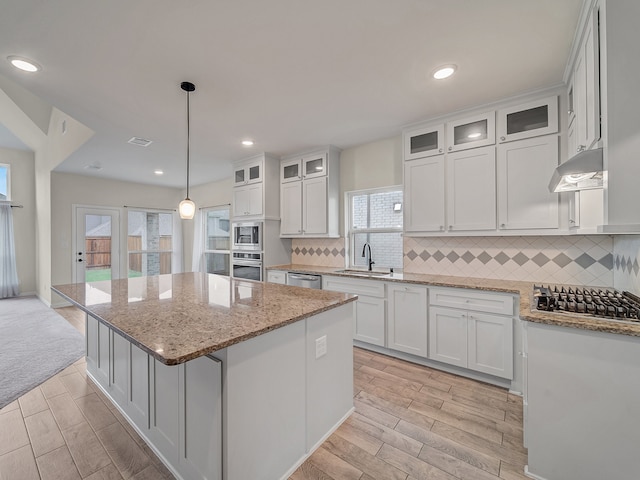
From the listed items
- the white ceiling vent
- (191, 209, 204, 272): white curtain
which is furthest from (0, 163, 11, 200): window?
the white ceiling vent

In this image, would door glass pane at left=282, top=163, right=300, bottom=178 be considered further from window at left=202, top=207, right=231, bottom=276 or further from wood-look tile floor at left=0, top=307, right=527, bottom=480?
wood-look tile floor at left=0, top=307, right=527, bottom=480

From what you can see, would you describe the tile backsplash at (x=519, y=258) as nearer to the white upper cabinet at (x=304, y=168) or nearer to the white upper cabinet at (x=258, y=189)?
the white upper cabinet at (x=304, y=168)

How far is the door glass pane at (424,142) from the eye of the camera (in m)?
3.01

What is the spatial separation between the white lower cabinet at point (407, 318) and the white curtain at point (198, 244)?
4829 millimetres

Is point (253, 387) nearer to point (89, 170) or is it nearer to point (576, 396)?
point (576, 396)

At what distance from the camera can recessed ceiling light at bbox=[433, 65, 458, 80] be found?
2.12 m

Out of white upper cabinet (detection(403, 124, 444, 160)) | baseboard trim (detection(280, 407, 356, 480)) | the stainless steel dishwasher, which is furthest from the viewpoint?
the stainless steel dishwasher

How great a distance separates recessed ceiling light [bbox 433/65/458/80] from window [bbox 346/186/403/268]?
1.47 m

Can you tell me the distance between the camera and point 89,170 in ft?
17.0

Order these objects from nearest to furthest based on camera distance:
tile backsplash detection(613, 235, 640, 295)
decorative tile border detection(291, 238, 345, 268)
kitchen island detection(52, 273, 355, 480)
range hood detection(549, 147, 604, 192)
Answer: kitchen island detection(52, 273, 355, 480)
range hood detection(549, 147, 604, 192)
tile backsplash detection(613, 235, 640, 295)
decorative tile border detection(291, 238, 345, 268)

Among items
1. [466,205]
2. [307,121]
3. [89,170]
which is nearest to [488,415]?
[466,205]

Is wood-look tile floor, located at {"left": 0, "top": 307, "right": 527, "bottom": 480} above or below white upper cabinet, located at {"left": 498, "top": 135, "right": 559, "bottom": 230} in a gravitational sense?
below

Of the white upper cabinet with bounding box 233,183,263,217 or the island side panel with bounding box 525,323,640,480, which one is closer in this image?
the island side panel with bounding box 525,323,640,480

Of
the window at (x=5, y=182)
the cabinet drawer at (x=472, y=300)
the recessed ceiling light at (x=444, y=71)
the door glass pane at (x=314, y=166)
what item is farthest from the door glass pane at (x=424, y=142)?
the window at (x=5, y=182)
